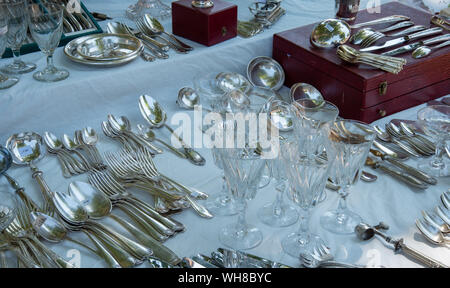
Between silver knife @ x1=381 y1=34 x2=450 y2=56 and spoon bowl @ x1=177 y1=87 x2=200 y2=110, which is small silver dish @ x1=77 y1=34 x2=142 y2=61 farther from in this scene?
silver knife @ x1=381 y1=34 x2=450 y2=56

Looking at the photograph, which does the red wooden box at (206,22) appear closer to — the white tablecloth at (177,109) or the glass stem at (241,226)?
the white tablecloth at (177,109)

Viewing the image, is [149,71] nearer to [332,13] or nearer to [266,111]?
[266,111]

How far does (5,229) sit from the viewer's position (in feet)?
2.38

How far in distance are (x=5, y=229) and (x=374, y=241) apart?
54 cm

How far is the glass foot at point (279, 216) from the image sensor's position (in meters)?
0.77

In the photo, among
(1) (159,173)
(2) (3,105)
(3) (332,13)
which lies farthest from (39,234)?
(3) (332,13)

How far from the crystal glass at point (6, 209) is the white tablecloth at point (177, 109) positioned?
0.18 feet

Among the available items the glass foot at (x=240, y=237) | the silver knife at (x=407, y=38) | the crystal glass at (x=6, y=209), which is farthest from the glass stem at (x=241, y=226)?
the silver knife at (x=407, y=38)

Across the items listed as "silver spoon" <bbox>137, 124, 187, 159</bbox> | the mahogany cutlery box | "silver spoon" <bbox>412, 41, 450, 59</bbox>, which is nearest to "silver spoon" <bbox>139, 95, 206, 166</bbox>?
"silver spoon" <bbox>137, 124, 187, 159</bbox>

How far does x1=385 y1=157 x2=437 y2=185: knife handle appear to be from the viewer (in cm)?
86

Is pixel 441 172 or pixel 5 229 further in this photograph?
pixel 441 172

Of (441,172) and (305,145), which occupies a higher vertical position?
(305,145)

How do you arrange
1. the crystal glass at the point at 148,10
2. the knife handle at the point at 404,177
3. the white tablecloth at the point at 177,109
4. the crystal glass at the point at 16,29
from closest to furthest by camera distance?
the white tablecloth at the point at 177,109 < the knife handle at the point at 404,177 < the crystal glass at the point at 16,29 < the crystal glass at the point at 148,10
